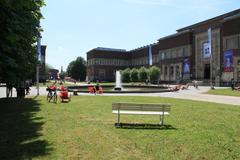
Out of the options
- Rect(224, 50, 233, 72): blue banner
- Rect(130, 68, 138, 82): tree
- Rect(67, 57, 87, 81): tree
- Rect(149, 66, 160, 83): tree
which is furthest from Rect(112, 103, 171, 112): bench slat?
Rect(67, 57, 87, 81): tree

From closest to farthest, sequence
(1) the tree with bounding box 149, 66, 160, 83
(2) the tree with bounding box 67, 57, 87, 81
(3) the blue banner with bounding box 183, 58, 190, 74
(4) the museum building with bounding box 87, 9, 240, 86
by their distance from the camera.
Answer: (4) the museum building with bounding box 87, 9, 240, 86
(1) the tree with bounding box 149, 66, 160, 83
(3) the blue banner with bounding box 183, 58, 190, 74
(2) the tree with bounding box 67, 57, 87, 81

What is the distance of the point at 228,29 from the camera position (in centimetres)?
8312

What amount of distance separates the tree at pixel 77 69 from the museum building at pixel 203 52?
2878 cm

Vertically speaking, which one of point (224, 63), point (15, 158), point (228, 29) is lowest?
point (15, 158)

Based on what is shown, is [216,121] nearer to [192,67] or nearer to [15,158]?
[15,158]

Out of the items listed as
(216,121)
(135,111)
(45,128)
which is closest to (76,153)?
(45,128)

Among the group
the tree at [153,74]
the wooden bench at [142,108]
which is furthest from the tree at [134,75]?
the wooden bench at [142,108]

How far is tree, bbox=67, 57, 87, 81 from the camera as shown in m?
153

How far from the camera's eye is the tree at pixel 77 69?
152887mm

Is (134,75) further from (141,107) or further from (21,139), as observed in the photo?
(21,139)

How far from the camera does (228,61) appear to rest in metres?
81.1

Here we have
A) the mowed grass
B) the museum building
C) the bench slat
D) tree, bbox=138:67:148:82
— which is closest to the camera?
the mowed grass

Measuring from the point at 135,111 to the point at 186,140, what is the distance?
3670 millimetres

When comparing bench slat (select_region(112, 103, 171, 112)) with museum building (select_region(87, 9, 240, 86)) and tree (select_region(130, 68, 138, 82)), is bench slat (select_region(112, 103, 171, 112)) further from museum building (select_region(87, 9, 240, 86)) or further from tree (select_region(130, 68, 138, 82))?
tree (select_region(130, 68, 138, 82))
